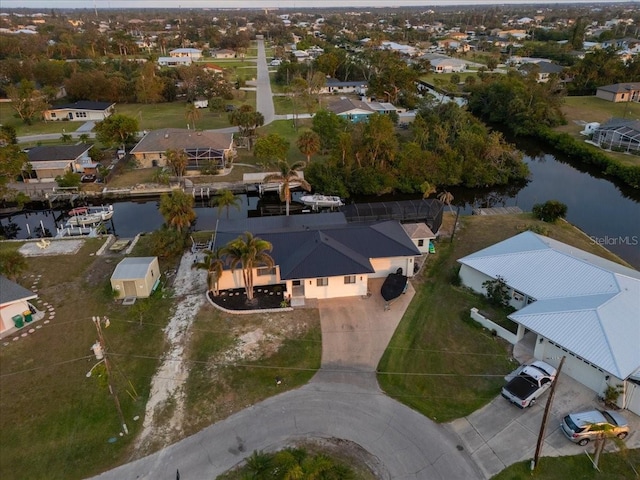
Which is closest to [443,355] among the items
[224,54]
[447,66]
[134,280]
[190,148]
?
[134,280]

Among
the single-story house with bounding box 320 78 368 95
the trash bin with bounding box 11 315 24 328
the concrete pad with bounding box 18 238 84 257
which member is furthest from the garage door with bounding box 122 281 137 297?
the single-story house with bounding box 320 78 368 95

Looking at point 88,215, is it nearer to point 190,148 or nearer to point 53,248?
point 53,248

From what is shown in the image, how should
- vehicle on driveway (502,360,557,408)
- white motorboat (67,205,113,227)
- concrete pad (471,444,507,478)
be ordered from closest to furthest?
concrete pad (471,444,507,478)
vehicle on driveway (502,360,557,408)
white motorboat (67,205,113,227)

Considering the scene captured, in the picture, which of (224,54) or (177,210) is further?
(224,54)

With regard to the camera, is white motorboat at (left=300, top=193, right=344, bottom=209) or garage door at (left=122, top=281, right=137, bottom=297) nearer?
garage door at (left=122, top=281, right=137, bottom=297)

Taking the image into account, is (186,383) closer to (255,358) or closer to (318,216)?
(255,358)

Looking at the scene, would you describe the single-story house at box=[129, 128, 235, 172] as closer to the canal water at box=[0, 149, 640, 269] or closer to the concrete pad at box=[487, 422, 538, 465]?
the canal water at box=[0, 149, 640, 269]

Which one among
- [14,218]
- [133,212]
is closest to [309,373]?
[133,212]
